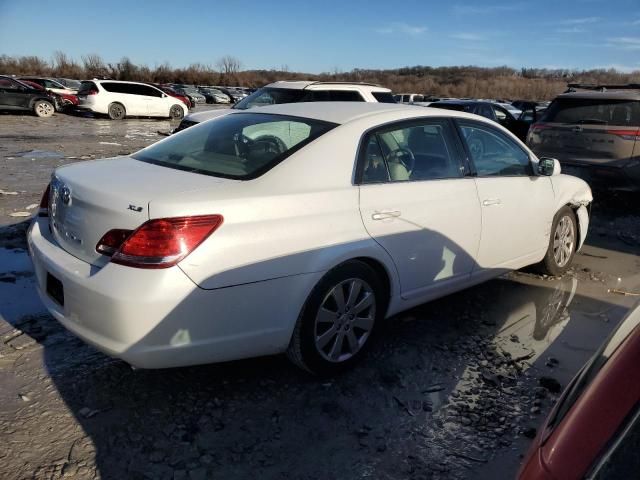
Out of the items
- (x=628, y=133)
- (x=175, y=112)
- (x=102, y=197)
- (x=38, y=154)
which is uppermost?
(x=175, y=112)

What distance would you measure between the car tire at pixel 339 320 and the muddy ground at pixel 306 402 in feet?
0.47

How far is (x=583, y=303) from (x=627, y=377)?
3.89 metres

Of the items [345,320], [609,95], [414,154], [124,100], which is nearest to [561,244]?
[414,154]

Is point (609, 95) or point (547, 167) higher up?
point (609, 95)

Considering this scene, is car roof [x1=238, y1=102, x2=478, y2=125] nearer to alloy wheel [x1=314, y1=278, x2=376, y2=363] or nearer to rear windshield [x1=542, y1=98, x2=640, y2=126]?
alloy wheel [x1=314, y1=278, x2=376, y2=363]

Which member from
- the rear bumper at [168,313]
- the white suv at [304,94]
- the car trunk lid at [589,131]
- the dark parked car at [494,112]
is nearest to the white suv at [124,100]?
the white suv at [304,94]

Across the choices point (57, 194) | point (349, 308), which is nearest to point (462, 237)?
point (349, 308)

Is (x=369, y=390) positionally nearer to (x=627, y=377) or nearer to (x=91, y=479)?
(x=91, y=479)

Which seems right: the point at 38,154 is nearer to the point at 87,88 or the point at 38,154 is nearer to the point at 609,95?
the point at 609,95

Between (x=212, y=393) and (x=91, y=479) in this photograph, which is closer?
(x=91, y=479)

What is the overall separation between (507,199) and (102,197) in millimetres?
2942

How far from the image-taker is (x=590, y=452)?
1.15 m

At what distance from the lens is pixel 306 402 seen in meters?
3.00

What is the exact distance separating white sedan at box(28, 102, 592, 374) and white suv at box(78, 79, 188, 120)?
21.0 meters
